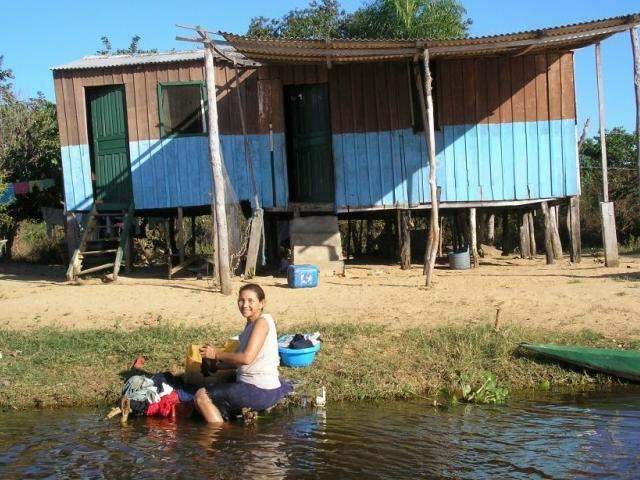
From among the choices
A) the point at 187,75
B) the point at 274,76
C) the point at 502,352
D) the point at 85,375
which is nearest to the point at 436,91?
the point at 274,76

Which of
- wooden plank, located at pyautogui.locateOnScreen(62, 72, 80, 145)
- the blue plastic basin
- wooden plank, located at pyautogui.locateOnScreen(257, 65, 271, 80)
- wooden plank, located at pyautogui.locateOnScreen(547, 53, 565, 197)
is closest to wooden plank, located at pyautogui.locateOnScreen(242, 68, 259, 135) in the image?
wooden plank, located at pyautogui.locateOnScreen(257, 65, 271, 80)

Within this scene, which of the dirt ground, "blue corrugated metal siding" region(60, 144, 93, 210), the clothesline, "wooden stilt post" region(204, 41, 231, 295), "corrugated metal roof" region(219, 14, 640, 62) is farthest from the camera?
the clothesline

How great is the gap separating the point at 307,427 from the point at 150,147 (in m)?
8.86

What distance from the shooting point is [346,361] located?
845 cm

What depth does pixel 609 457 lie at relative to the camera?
5.73 meters

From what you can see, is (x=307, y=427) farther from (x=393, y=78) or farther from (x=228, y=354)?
(x=393, y=78)

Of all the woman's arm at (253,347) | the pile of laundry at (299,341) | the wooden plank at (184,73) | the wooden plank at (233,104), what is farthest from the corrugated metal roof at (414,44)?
the woman's arm at (253,347)

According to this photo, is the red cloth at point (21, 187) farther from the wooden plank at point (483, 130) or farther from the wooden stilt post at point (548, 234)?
the wooden stilt post at point (548, 234)

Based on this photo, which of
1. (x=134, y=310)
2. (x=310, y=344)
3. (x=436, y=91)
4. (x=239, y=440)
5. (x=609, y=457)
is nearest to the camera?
(x=609, y=457)

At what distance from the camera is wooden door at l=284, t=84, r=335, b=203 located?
14328 millimetres

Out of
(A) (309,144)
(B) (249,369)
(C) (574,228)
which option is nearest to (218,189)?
(A) (309,144)

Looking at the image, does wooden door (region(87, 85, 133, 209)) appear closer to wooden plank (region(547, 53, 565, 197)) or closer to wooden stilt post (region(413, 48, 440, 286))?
wooden stilt post (region(413, 48, 440, 286))

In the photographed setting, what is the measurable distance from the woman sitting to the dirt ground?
2.66 m

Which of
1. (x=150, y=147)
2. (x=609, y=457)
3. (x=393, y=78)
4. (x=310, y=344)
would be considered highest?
(x=393, y=78)
